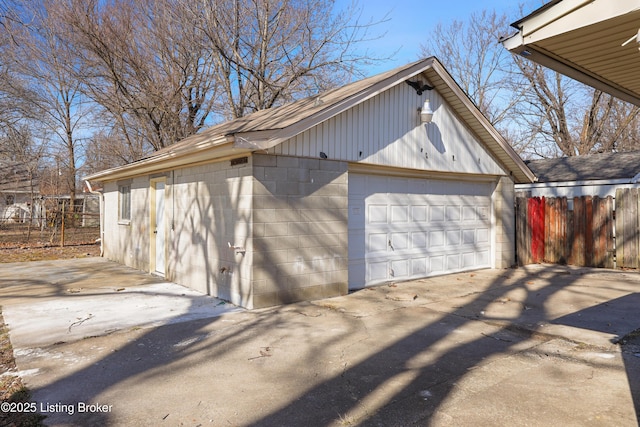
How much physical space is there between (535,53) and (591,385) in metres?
2.88

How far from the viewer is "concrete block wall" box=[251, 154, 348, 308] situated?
6340mm

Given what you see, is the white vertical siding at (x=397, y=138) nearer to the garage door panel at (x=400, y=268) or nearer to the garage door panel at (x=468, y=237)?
the garage door panel at (x=468, y=237)

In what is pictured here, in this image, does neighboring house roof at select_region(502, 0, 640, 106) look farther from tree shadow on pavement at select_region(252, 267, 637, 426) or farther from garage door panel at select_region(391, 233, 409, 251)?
garage door panel at select_region(391, 233, 409, 251)

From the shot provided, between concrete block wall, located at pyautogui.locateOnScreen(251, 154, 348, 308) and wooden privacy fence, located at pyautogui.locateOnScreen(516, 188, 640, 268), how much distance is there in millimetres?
6387

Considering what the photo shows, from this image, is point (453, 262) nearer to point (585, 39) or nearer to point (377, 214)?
point (377, 214)

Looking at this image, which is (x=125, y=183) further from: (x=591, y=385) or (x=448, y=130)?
(x=591, y=385)

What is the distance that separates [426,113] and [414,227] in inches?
93.5

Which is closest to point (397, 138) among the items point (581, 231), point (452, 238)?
point (452, 238)

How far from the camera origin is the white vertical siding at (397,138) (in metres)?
7.10

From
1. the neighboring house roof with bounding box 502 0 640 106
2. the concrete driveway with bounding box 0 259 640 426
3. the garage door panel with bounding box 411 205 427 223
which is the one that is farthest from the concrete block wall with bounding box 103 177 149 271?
the neighboring house roof with bounding box 502 0 640 106

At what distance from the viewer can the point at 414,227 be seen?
898 centimetres

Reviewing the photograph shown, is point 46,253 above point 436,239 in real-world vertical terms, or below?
below

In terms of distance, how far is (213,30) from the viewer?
563 inches

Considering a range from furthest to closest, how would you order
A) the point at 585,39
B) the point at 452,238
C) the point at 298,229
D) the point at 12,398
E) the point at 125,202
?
the point at 125,202, the point at 452,238, the point at 298,229, the point at 12,398, the point at 585,39
